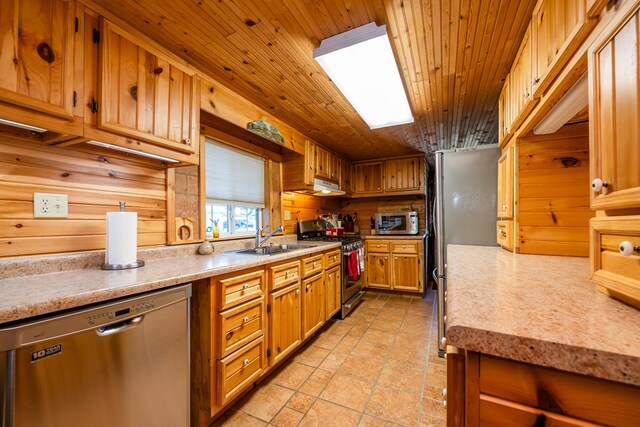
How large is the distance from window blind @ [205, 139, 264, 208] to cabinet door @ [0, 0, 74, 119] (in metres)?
1.16

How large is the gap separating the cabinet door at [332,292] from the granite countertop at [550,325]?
Answer: 76.5 inches

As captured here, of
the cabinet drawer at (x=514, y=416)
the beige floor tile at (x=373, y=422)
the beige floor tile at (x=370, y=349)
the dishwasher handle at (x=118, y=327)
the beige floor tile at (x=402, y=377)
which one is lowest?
the beige floor tile at (x=370, y=349)

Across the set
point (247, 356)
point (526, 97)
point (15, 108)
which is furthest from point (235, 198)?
point (526, 97)

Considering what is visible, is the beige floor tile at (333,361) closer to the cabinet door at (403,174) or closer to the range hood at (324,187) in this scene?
the range hood at (324,187)

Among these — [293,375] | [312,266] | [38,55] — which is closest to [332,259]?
[312,266]

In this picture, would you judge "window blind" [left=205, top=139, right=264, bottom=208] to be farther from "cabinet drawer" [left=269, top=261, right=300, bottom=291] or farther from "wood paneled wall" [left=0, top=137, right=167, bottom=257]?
"cabinet drawer" [left=269, top=261, right=300, bottom=291]

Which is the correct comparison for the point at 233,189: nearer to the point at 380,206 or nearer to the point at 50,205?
the point at 50,205

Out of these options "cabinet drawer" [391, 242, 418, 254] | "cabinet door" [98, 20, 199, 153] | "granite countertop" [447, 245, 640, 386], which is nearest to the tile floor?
"granite countertop" [447, 245, 640, 386]

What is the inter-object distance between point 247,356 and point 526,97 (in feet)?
7.39

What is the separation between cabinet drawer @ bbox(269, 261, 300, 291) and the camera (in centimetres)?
194

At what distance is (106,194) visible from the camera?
1.56 metres

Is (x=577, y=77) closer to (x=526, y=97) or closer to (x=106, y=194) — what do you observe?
(x=526, y=97)

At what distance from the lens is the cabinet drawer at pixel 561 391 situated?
0.47 meters

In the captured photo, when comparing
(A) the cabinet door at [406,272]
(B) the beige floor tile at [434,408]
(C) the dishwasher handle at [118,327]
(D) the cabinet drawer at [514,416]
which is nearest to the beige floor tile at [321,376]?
(B) the beige floor tile at [434,408]
